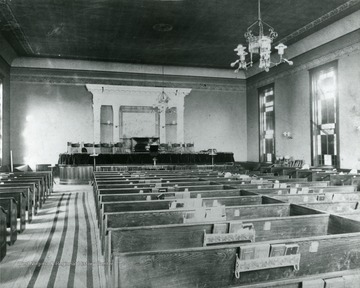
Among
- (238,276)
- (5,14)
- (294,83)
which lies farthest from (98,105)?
(238,276)

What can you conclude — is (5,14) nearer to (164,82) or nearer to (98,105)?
(98,105)

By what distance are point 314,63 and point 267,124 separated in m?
3.69

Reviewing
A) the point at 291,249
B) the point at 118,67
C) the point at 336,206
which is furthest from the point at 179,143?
the point at 291,249

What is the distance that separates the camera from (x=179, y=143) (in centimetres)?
1486

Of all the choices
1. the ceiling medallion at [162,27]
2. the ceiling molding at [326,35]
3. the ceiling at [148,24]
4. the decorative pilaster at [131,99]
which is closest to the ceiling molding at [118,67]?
the ceiling at [148,24]

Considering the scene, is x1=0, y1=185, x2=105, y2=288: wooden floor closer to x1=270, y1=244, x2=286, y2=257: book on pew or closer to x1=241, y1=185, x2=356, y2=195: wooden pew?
x1=270, y1=244, x2=286, y2=257: book on pew

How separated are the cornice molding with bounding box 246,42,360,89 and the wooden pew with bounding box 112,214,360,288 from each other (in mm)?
8811

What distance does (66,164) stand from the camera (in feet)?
37.2

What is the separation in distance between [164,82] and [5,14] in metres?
7.49

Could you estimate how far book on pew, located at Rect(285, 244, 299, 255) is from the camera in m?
2.12

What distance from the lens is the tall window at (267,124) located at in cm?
1404

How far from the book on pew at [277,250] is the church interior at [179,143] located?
14mm

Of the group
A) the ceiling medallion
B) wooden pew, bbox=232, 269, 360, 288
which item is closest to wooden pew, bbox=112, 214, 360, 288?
wooden pew, bbox=232, 269, 360, 288

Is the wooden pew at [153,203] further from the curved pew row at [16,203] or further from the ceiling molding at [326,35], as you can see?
the ceiling molding at [326,35]
